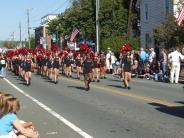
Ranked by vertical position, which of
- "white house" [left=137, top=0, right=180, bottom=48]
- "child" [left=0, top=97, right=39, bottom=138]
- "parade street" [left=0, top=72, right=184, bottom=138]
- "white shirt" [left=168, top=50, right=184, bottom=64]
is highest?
"white house" [left=137, top=0, right=180, bottom=48]

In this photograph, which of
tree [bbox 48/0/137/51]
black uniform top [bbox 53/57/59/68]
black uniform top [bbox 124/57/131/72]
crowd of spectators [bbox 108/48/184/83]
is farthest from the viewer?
tree [bbox 48/0/137/51]

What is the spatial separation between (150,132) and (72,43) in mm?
54251

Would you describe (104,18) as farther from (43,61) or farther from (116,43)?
(43,61)

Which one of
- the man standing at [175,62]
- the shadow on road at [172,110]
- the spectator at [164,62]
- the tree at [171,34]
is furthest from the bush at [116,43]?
the shadow on road at [172,110]

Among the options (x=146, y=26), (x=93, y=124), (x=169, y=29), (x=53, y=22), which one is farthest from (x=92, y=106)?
(x=53, y=22)

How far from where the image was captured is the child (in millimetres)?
6957

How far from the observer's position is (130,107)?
17.4 m


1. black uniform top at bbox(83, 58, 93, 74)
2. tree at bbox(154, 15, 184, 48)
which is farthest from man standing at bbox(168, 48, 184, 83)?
black uniform top at bbox(83, 58, 93, 74)

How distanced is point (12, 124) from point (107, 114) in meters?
8.77

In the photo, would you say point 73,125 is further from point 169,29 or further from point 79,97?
point 169,29

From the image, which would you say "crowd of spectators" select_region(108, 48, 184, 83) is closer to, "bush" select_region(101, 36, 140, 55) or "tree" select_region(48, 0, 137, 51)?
"bush" select_region(101, 36, 140, 55)

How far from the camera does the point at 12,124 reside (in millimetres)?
7113

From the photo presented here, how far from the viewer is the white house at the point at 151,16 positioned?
46.6 meters

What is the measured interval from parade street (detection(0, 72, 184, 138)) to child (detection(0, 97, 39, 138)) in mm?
4819
